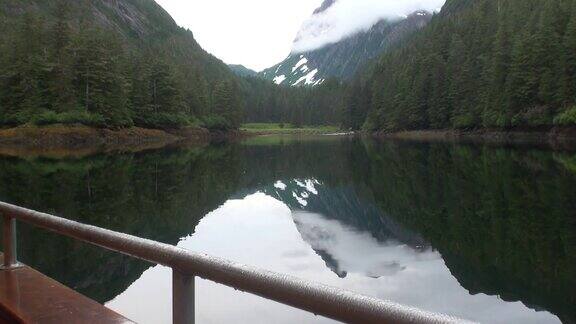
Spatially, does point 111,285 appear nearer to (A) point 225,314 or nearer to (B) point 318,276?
(A) point 225,314

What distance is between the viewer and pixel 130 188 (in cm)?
2136

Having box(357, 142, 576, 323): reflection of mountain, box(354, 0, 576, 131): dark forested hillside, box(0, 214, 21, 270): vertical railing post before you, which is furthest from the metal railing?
box(354, 0, 576, 131): dark forested hillside

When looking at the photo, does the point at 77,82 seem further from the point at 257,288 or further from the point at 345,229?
the point at 257,288

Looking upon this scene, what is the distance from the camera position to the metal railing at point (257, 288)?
1690 mm

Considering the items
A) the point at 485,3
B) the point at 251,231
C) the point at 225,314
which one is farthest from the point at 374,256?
the point at 485,3

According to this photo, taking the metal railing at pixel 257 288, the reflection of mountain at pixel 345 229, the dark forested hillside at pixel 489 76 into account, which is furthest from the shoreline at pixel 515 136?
the metal railing at pixel 257 288

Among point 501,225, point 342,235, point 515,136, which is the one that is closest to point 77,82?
point 515,136

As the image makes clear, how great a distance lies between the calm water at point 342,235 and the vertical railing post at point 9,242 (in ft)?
8.23

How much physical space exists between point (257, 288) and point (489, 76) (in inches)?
3317

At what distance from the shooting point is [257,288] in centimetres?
210

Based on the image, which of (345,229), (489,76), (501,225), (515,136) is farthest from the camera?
(489,76)

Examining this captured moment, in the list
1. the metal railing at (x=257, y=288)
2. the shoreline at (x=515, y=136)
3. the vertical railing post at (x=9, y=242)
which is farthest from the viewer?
the shoreline at (x=515, y=136)

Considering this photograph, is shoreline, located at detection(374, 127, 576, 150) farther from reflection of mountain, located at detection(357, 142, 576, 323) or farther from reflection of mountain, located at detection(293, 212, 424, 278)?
reflection of mountain, located at detection(293, 212, 424, 278)

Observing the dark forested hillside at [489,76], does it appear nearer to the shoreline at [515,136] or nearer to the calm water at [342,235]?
the shoreline at [515,136]
